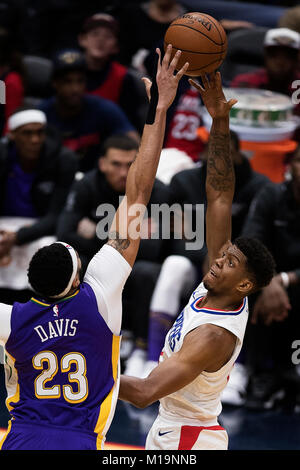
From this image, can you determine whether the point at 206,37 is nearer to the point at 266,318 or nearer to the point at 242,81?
the point at 266,318

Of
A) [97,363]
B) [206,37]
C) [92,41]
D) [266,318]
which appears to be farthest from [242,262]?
[92,41]

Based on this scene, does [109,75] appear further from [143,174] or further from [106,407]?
[106,407]

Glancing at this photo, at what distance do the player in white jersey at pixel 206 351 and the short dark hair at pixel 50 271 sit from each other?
542mm

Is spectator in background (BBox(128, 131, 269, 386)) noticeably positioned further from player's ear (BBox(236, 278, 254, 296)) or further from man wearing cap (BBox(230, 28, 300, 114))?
player's ear (BBox(236, 278, 254, 296))

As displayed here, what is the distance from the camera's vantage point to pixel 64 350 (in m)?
3.22

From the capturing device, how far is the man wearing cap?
680cm

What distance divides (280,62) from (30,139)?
2.09m

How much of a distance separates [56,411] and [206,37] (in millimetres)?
1791

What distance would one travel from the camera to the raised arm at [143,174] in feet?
11.0

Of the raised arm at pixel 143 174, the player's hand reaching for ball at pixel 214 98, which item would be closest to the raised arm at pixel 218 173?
the player's hand reaching for ball at pixel 214 98

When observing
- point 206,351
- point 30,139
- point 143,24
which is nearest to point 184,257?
point 30,139

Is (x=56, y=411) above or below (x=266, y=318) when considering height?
above

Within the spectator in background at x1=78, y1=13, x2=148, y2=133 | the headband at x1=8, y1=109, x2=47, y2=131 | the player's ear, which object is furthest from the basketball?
the spectator in background at x1=78, y1=13, x2=148, y2=133

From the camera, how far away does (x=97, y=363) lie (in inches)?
128
